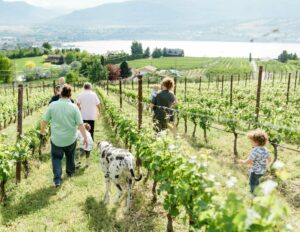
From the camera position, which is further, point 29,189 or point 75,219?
point 29,189

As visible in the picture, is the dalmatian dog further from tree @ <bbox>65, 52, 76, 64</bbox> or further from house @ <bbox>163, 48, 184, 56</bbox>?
house @ <bbox>163, 48, 184, 56</bbox>

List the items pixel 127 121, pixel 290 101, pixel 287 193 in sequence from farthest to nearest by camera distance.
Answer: pixel 290 101
pixel 127 121
pixel 287 193

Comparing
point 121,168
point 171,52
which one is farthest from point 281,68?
point 121,168

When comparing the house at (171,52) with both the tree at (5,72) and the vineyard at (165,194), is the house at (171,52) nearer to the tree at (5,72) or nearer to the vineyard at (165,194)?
the tree at (5,72)

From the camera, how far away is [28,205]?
6.93 metres

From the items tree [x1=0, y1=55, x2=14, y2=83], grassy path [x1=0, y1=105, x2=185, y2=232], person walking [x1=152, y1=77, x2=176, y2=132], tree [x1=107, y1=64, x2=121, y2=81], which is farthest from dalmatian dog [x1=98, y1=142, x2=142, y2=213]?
tree [x1=0, y1=55, x2=14, y2=83]

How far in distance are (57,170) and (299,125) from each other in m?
8.04

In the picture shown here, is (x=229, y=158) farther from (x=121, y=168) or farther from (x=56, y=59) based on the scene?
(x=56, y=59)

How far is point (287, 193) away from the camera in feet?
26.6

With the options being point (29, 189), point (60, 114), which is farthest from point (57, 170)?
point (60, 114)

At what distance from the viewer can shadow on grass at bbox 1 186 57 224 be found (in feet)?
21.5

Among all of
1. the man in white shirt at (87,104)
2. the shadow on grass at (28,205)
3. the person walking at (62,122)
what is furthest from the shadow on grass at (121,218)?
the man in white shirt at (87,104)

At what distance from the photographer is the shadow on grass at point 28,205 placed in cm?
656

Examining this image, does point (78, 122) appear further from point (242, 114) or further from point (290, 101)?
point (290, 101)
